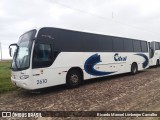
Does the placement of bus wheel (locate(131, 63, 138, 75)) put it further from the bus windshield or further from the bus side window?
the bus windshield

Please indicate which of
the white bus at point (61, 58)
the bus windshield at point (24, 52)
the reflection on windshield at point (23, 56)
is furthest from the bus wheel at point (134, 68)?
the reflection on windshield at point (23, 56)

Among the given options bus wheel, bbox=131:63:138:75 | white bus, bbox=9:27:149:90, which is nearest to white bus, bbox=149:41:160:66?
bus wheel, bbox=131:63:138:75

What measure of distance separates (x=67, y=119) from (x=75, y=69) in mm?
5012

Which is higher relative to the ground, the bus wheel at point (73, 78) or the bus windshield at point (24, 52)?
the bus windshield at point (24, 52)

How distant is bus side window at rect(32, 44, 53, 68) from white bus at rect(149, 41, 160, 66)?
15388mm

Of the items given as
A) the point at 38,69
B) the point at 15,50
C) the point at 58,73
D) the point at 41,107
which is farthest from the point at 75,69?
the point at 41,107

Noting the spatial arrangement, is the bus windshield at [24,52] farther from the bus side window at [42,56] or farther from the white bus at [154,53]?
the white bus at [154,53]

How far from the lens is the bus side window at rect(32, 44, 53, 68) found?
8.52 m

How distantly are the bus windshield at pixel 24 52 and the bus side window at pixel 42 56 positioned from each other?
0.95ft

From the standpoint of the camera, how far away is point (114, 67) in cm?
1318

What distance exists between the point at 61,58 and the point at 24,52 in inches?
69.4

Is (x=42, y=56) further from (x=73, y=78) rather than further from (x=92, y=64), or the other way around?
(x=92, y=64)

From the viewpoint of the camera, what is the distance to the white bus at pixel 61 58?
8.52 metres

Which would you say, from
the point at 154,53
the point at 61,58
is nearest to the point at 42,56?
the point at 61,58
